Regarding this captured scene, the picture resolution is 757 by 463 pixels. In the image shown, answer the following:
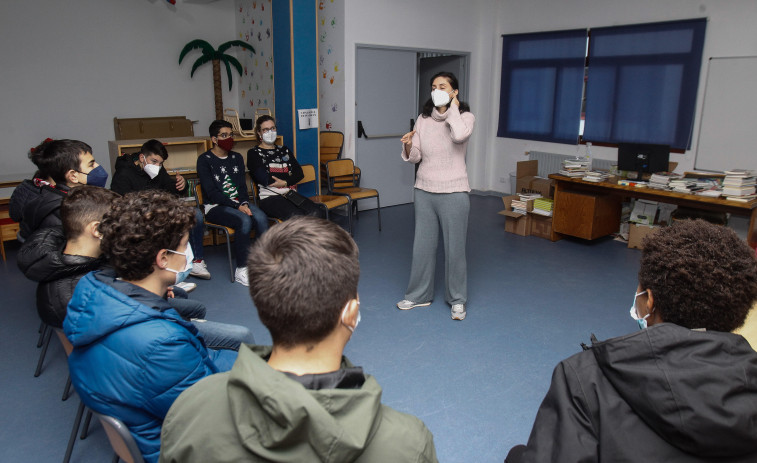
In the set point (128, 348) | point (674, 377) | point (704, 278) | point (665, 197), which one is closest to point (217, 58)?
point (665, 197)

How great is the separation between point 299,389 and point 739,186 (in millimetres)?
4750

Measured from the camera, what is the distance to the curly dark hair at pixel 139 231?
5.44 ft

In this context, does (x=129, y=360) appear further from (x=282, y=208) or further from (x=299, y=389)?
(x=282, y=208)

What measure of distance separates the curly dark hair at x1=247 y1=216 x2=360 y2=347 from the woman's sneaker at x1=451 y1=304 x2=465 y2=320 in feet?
8.89

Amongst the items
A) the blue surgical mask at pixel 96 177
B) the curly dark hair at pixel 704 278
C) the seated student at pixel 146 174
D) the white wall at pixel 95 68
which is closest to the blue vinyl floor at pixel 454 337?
the seated student at pixel 146 174

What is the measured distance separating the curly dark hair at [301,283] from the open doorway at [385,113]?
19.0 ft

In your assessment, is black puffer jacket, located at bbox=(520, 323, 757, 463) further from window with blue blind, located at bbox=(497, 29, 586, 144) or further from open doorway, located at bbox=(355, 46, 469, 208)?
window with blue blind, located at bbox=(497, 29, 586, 144)

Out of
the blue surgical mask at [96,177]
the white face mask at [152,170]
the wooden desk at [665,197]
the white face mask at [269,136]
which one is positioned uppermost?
the white face mask at [269,136]

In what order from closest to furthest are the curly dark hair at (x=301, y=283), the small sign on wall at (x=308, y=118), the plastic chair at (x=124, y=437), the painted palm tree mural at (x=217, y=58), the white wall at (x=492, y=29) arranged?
the curly dark hair at (x=301, y=283) → the plastic chair at (x=124, y=437) → the white wall at (x=492, y=29) → the small sign on wall at (x=308, y=118) → the painted palm tree mural at (x=217, y=58)

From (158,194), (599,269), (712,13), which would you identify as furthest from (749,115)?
(158,194)

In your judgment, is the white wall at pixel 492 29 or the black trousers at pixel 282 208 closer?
the black trousers at pixel 282 208

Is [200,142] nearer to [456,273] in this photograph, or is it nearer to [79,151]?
[79,151]

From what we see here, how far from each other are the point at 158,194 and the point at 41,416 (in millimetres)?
1601

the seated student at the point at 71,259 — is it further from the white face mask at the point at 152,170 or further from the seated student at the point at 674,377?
the white face mask at the point at 152,170
